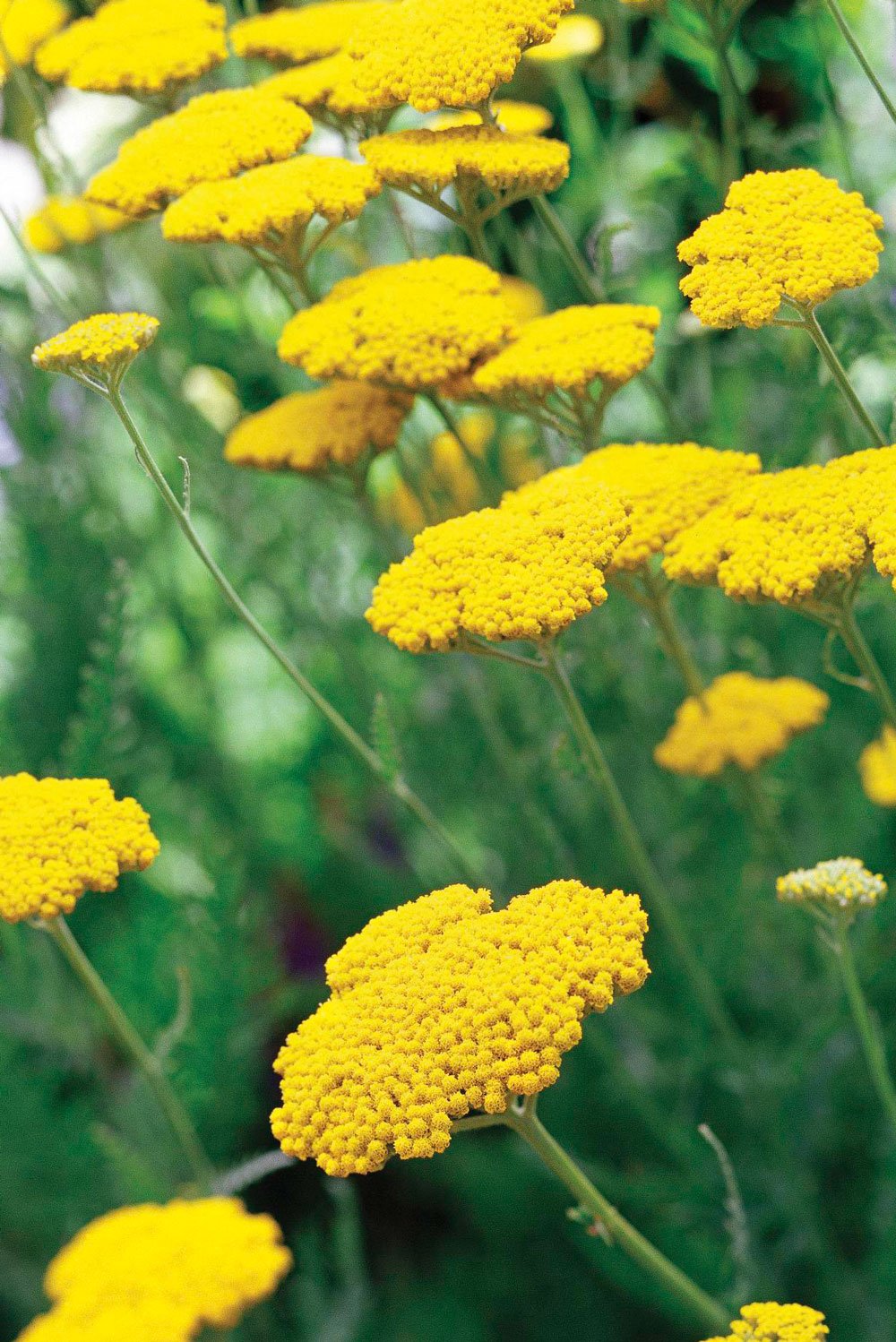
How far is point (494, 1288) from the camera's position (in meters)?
1.58

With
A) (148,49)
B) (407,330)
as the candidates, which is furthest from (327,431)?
(148,49)

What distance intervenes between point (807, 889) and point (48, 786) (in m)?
0.52

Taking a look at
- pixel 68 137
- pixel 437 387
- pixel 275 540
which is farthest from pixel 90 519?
pixel 437 387

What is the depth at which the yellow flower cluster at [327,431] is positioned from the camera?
3.96ft

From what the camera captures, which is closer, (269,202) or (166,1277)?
(166,1277)

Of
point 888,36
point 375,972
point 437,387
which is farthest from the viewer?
point 888,36

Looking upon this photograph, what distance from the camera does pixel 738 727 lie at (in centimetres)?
123

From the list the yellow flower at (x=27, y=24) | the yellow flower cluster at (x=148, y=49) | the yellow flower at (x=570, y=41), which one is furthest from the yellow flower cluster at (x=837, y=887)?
the yellow flower at (x=27, y=24)

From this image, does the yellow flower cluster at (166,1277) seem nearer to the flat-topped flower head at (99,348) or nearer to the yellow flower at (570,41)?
the flat-topped flower head at (99,348)

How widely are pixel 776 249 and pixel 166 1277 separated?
31.2 inches

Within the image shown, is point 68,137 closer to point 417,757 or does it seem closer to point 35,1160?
point 417,757

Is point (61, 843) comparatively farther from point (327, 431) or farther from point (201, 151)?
point (201, 151)

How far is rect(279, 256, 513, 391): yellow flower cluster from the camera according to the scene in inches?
42.3

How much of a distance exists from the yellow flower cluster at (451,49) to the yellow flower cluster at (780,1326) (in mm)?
809
